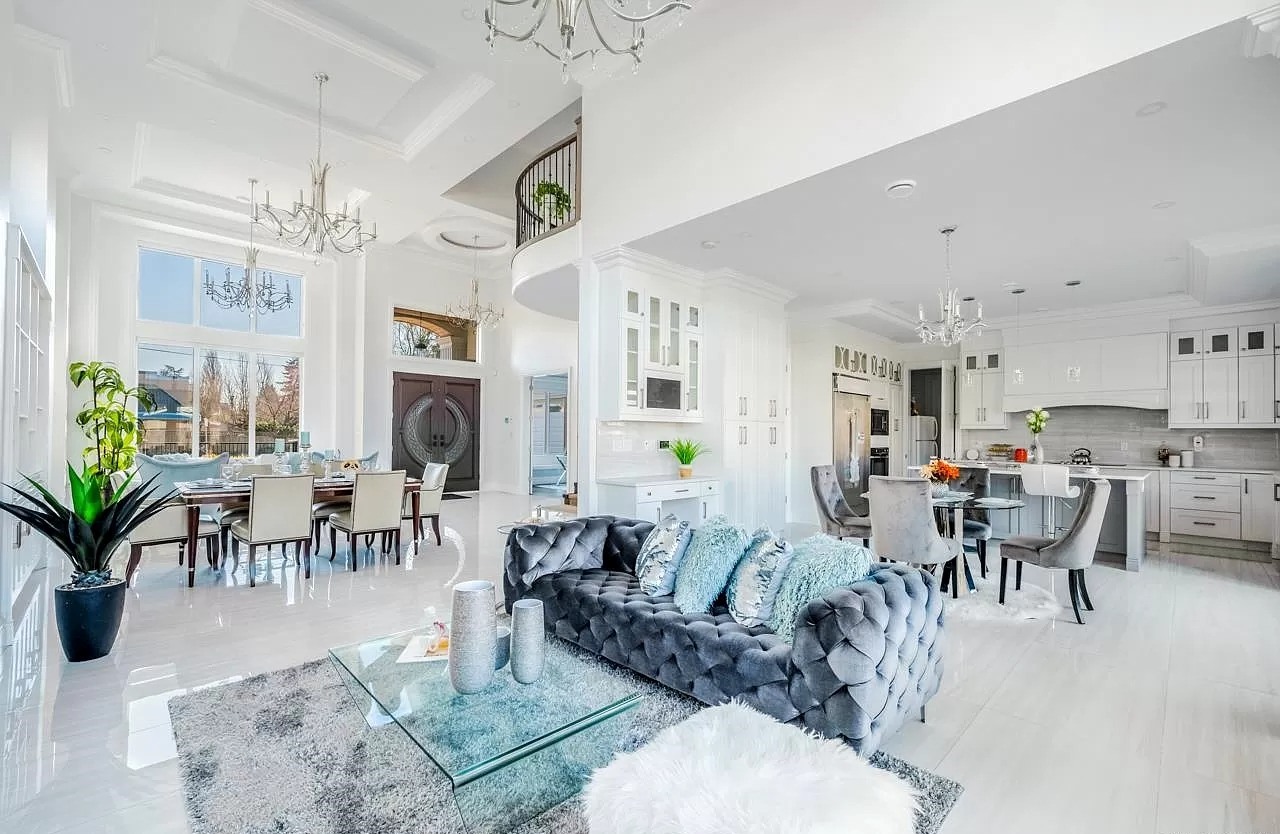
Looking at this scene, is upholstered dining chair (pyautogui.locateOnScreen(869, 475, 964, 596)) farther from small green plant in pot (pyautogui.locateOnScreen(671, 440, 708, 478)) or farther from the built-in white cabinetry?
the built-in white cabinetry

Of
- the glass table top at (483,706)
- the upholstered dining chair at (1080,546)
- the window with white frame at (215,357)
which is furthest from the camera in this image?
the window with white frame at (215,357)

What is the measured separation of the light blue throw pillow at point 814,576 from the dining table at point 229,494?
4.18 meters

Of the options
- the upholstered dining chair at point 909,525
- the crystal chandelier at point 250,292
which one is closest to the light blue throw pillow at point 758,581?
the upholstered dining chair at point 909,525

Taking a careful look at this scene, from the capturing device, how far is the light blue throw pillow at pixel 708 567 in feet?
9.34

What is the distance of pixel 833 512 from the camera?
213 inches

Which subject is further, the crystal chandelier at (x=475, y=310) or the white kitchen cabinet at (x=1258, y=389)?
the crystal chandelier at (x=475, y=310)

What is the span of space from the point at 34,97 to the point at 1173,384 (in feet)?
37.4

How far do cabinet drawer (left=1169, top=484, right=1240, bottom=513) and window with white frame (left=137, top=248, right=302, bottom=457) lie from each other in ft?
37.8

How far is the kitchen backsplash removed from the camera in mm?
6559

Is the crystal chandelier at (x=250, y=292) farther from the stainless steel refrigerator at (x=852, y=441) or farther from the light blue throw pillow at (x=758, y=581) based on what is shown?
the stainless steel refrigerator at (x=852, y=441)

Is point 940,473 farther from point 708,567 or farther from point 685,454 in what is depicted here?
point 708,567

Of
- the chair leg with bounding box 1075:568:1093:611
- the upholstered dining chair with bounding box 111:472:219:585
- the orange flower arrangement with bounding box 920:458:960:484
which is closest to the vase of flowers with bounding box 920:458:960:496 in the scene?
the orange flower arrangement with bounding box 920:458:960:484

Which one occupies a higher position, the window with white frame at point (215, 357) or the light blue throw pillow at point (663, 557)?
the window with white frame at point (215, 357)

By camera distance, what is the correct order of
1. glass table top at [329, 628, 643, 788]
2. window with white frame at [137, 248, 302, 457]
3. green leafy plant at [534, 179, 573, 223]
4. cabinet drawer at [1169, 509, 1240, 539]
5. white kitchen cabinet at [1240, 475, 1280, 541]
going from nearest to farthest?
glass table top at [329, 628, 643, 788] → white kitchen cabinet at [1240, 475, 1280, 541] → cabinet drawer at [1169, 509, 1240, 539] → green leafy plant at [534, 179, 573, 223] → window with white frame at [137, 248, 302, 457]
